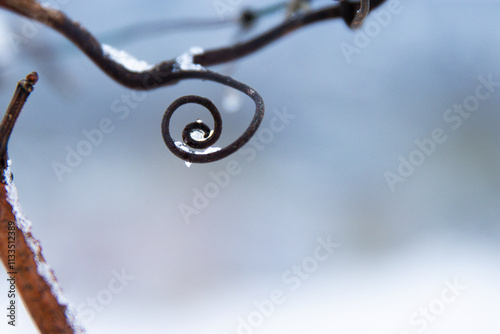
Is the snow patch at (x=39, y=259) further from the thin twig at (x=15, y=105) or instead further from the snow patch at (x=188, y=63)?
the snow patch at (x=188, y=63)

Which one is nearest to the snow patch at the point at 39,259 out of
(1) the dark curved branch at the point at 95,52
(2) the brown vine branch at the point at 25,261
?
(2) the brown vine branch at the point at 25,261

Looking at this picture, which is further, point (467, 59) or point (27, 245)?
point (467, 59)

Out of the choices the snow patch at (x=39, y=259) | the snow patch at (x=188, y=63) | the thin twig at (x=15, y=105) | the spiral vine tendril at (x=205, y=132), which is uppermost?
the snow patch at (x=188, y=63)

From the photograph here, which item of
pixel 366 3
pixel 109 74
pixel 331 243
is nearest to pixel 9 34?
pixel 109 74

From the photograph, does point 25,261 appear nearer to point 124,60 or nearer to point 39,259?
point 39,259

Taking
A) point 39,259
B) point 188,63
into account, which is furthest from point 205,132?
point 39,259

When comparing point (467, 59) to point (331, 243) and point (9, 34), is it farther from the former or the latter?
point (9, 34)

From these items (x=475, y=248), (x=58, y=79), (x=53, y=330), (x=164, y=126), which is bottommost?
(x=475, y=248)
